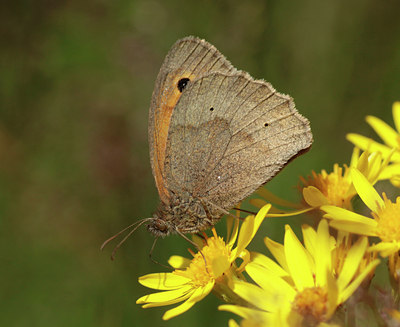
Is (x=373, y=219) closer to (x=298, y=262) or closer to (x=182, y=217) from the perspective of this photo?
(x=298, y=262)

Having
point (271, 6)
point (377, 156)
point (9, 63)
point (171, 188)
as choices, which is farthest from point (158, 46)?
point (377, 156)

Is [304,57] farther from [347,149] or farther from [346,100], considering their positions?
[347,149]

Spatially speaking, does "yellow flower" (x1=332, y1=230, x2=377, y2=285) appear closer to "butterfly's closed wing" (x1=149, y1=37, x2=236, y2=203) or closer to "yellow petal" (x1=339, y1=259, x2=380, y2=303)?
"yellow petal" (x1=339, y1=259, x2=380, y2=303)

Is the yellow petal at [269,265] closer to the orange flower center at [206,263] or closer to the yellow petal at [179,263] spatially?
the orange flower center at [206,263]

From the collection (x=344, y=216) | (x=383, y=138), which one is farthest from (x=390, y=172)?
(x=344, y=216)

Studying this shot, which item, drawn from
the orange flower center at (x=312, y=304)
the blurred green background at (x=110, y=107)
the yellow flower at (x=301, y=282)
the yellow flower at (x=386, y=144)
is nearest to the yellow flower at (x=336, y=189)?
the yellow flower at (x=386, y=144)

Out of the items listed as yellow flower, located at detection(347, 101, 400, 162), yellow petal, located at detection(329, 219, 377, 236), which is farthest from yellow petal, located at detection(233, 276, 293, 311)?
yellow flower, located at detection(347, 101, 400, 162)
